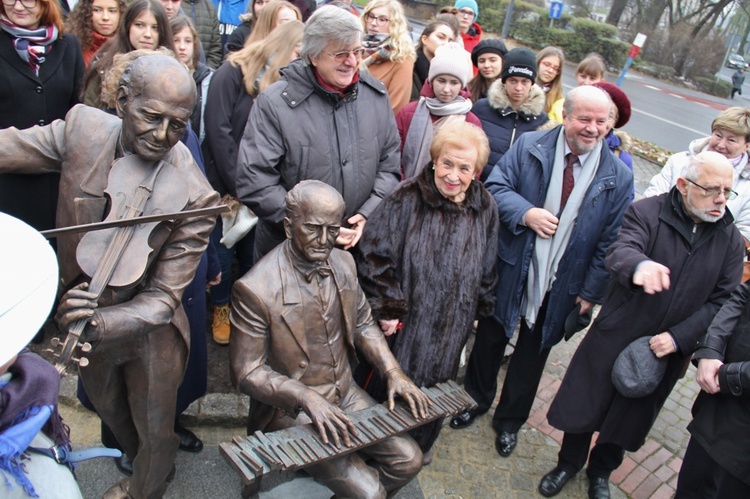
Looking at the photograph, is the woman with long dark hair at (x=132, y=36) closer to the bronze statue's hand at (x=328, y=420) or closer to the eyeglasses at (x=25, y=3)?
the eyeglasses at (x=25, y=3)

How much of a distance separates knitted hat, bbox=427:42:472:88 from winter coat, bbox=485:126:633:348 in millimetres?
718

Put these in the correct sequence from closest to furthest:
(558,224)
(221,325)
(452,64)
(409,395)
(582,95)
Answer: (409,395), (582,95), (558,224), (452,64), (221,325)

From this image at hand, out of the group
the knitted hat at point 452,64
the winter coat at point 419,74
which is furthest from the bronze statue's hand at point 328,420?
the winter coat at point 419,74

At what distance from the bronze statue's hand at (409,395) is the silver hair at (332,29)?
1.76 metres

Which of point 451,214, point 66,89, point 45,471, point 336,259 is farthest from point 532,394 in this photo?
point 66,89

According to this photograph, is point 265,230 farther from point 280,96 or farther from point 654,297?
point 654,297

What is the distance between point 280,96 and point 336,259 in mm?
1008

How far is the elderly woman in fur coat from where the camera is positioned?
3.36 metres

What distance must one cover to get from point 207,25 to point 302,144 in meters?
3.33

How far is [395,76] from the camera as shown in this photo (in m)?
4.89

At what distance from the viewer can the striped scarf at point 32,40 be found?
3668 millimetres

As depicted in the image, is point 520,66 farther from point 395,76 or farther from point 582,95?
point 582,95

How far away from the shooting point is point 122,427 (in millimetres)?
2975

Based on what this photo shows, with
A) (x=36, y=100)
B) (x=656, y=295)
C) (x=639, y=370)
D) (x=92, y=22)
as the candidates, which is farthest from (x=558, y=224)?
(x=92, y=22)
